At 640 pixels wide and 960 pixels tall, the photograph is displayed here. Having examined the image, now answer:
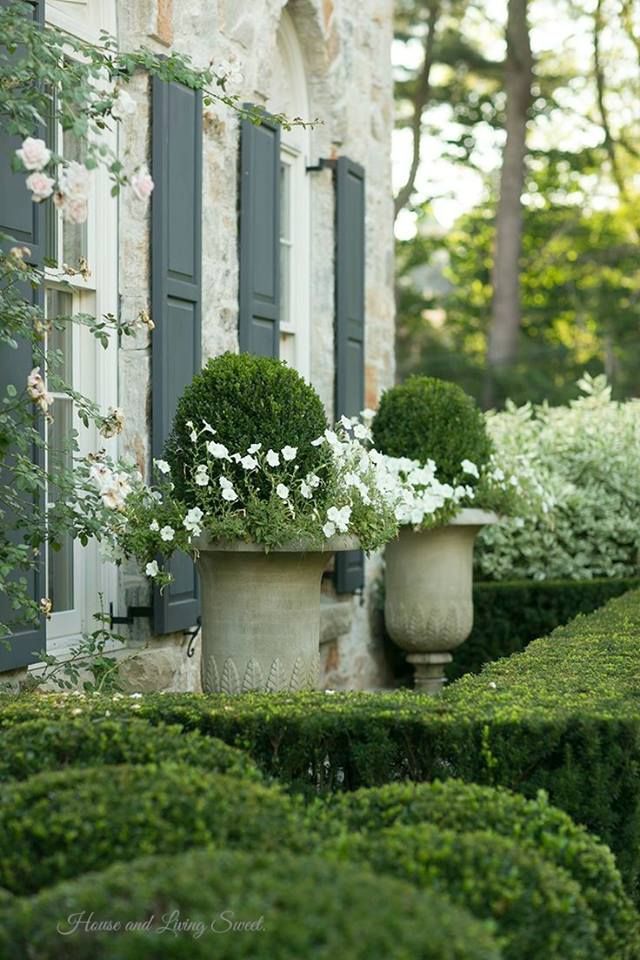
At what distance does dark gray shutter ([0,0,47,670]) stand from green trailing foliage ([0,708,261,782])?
5.21 ft

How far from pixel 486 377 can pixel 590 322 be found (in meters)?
4.51

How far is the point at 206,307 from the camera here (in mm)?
6043

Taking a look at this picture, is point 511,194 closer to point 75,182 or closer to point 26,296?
point 26,296

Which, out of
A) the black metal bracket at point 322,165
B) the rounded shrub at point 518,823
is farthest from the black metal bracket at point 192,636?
the rounded shrub at point 518,823

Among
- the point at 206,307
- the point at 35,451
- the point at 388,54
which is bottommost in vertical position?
the point at 35,451

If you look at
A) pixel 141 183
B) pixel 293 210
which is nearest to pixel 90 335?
pixel 141 183

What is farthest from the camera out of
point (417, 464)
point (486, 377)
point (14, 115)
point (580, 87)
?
point (580, 87)

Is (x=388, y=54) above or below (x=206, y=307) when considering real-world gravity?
above

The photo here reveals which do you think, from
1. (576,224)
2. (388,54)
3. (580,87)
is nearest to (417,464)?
(388,54)

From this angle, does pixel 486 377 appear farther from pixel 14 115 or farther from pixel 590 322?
pixel 14 115

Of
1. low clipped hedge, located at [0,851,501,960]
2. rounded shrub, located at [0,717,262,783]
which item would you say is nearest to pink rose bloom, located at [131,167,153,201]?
rounded shrub, located at [0,717,262,783]

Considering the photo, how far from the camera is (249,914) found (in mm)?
1877

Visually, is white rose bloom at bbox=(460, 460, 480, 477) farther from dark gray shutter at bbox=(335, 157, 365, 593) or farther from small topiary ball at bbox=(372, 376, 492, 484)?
dark gray shutter at bbox=(335, 157, 365, 593)

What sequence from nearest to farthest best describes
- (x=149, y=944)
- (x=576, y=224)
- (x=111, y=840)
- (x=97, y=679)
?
1. (x=149, y=944)
2. (x=111, y=840)
3. (x=97, y=679)
4. (x=576, y=224)
